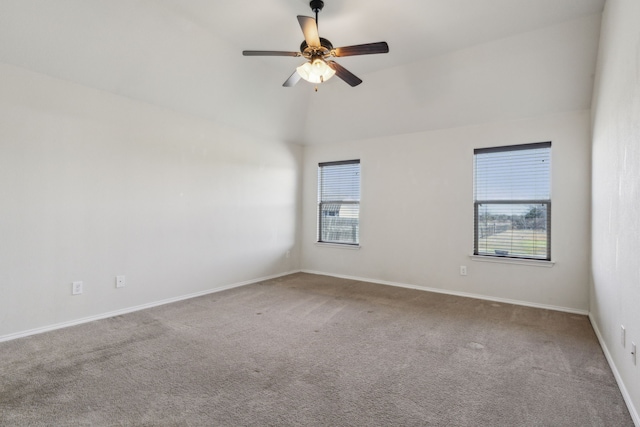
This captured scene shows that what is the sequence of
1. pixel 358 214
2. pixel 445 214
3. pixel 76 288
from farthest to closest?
pixel 358 214
pixel 445 214
pixel 76 288

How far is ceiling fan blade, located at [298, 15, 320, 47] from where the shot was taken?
92.4 inches

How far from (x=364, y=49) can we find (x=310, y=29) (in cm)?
46

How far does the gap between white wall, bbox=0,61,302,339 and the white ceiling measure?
292 millimetres

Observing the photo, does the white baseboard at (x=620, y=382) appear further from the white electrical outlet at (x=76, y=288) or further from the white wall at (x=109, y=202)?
the white electrical outlet at (x=76, y=288)

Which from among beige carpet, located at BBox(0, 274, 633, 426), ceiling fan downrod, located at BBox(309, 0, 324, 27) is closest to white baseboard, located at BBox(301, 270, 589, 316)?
beige carpet, located at BBox(0, 274, 633, 426)

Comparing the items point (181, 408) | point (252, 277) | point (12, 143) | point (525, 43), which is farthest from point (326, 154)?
point (181, 408)

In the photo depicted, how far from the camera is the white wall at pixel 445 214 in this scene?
3.69 m

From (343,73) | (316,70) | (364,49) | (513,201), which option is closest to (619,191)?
(513,201)

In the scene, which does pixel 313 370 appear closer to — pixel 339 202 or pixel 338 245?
pixel 338 245

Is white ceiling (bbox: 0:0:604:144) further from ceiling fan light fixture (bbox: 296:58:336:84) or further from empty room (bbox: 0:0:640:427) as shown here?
ceiling fan light fixture (bbox: 296:58:336:84)

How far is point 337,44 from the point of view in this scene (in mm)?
3512

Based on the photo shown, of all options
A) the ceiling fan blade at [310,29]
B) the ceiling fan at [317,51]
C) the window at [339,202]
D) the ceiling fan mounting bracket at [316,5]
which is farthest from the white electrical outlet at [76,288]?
the window at [339,202]

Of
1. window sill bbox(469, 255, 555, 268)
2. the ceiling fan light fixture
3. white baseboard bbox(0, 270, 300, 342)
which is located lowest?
white baseboard bbox(0, 270, 300, 342)

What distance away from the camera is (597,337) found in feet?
9.53
